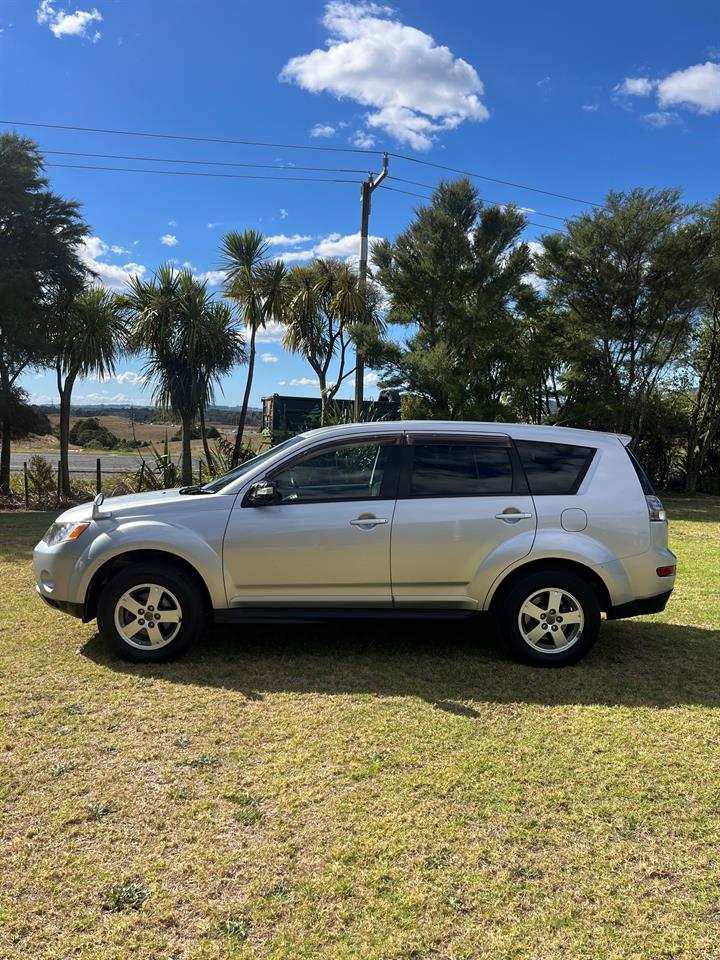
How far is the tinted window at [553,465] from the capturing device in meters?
4.39

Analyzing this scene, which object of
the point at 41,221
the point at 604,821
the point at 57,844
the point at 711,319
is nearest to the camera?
the point at 57,844

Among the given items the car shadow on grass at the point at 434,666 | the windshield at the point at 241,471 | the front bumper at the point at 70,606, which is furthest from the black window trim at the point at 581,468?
the front bumper at the point at 70,606

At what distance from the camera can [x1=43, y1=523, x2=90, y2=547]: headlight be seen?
14.1ft

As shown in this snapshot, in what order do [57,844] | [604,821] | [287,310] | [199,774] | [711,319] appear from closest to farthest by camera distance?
[57,844]
[604,821]
[199,774]
[287,310]
[711,319]

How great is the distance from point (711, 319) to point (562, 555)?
1658 cm

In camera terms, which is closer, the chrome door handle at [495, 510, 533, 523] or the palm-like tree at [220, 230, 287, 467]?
the chrome door handle at [495, 510, 533, 523]

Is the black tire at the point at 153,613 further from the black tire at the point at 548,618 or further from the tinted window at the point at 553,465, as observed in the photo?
the tinted window at the point at 553,465

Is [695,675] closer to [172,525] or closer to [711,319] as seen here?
[172,525]

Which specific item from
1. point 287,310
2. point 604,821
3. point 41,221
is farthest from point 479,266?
point 604,821

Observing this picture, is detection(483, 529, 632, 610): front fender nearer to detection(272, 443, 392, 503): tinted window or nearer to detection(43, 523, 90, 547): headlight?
detection(272, 443, 392, 503): tinted window

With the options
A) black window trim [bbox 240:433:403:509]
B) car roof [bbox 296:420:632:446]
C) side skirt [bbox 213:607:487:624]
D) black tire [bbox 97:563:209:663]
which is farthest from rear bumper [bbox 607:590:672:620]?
black tire [bbox 97:563:209:663]

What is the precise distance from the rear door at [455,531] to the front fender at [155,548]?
3.85 feet

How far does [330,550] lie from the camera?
4238mm

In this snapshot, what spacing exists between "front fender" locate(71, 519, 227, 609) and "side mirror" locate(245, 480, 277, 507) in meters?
0.32
